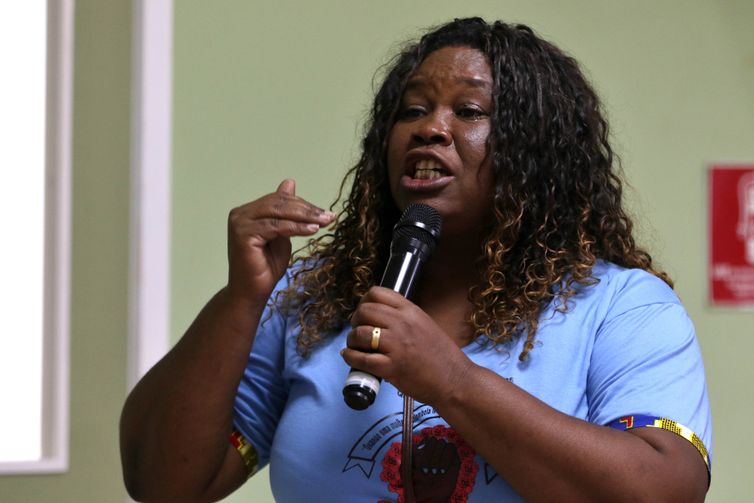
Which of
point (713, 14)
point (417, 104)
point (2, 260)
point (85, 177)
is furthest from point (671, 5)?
point (2, 260)

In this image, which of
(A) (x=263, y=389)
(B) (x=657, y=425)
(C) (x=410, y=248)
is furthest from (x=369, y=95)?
(B) (x=657, y=425)

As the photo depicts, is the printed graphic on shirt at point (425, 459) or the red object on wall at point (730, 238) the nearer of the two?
the printed graphic on shirt at point (425, 459)

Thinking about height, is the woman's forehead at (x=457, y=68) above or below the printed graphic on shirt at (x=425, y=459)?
above

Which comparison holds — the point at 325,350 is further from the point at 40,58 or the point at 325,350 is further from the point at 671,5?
the point at 671,5

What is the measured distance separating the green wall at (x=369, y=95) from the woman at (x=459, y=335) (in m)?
0.68

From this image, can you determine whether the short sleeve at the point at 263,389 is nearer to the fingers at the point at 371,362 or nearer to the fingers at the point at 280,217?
the fingers at the point at 280,217

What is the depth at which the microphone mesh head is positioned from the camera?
1159 millimetres

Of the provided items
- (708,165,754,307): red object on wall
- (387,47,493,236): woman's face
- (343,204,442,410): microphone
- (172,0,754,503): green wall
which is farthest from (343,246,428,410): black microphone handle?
(708,165,754,307): red object on wall

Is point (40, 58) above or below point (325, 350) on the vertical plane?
above

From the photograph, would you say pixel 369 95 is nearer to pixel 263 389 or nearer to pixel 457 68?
pixel 457 68

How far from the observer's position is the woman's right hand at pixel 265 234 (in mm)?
1139

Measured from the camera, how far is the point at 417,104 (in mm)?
1328

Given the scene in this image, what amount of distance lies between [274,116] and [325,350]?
934 millimetres

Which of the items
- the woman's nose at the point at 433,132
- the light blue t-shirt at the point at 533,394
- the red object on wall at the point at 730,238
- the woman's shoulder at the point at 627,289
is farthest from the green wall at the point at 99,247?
the red object on wall at the point at 730,238
